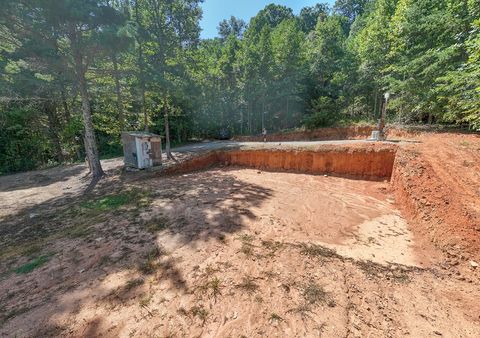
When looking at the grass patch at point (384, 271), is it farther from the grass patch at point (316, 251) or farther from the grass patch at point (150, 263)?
the grass patch at point (150, 263)

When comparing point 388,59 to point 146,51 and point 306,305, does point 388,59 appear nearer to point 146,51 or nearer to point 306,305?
point 146,51

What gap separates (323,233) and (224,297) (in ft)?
10.9

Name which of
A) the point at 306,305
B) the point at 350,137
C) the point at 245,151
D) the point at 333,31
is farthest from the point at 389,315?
the point at 333,31

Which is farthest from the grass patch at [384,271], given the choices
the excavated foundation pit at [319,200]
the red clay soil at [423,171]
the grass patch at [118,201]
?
the grass patch at [118,201]

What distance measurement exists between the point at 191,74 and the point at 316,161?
1009 centimetres

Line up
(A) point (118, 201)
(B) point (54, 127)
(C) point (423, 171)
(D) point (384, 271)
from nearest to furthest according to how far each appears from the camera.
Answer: (D) point (384, 271), (C) point (423, 171), (A) point (118, 201), (B) point (54, 127)

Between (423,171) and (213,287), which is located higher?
(423,171)

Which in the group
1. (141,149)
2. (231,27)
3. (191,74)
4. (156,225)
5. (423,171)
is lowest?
(156,225)

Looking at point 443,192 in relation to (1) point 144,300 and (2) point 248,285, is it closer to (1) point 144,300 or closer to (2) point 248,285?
(2) point 248,285

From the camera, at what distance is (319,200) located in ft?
26.0

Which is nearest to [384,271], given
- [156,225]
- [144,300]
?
[144,300]

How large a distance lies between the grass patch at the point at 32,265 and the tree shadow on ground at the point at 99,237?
86mm

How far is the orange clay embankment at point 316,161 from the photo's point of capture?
34.1 ft

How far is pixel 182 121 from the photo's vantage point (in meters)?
22.9
